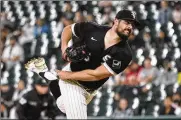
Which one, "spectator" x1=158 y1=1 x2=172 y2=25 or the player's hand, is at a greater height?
"spectator" x1=158 y1=1 x2=172 y2=25

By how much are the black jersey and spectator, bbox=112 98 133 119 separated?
4.14m

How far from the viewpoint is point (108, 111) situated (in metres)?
10.3

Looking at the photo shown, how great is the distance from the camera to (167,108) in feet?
32.3

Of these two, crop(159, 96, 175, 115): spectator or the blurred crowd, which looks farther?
the blurred crowd

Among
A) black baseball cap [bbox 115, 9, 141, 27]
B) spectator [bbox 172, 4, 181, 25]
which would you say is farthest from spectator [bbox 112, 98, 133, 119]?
black baseball cap [bbox 115, 9, 141, 27]

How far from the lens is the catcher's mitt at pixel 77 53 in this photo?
17.9 feet

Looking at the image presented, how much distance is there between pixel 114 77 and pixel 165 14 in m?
2.03

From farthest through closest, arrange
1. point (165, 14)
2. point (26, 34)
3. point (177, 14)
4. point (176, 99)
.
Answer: point (26, 34) < point (165, 14) < point (177, 14) < point (176, 99)

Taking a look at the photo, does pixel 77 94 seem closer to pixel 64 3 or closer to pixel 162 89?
pixel 162 89

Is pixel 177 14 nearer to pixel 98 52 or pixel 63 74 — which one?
pixel 98 52

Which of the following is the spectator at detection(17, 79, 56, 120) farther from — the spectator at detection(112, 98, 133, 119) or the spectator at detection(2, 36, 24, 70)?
the spectator at detection(2, 36, 24, 70)

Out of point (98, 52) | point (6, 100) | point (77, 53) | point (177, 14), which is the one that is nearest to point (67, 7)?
point (177, 14)

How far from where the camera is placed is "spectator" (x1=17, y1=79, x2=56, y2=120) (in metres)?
8.86

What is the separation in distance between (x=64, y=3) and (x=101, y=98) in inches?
147
